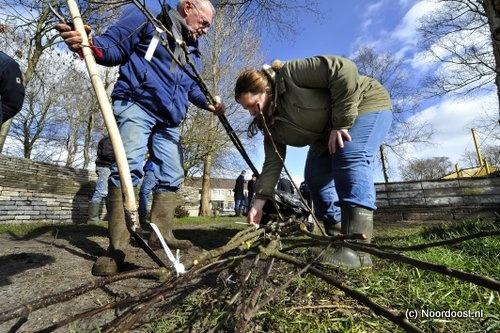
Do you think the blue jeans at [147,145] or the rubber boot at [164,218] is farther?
the rubber boot at [164,218]

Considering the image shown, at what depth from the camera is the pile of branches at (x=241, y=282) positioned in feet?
2.61

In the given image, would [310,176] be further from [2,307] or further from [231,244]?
[2,307]

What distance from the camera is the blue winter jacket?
8.45 ft

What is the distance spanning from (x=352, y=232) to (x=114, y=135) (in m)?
1.47

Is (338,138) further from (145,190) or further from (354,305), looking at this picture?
(145,190)

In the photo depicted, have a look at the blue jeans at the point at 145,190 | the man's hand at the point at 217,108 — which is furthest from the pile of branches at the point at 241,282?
the blue jeans at the point at 145,190

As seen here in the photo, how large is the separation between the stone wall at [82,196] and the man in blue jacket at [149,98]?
4994 millimetres

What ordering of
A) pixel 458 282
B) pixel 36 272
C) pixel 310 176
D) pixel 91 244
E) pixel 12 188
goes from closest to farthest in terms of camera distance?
pixel 458 282 < pixel 36 272 < pixel 310 176 < pixel 91 244 < pixel 12 188

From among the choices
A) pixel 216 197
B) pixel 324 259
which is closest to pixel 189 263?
pixel 324 259

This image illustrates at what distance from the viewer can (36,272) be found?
2.18m

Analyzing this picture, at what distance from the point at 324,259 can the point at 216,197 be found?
70.4m

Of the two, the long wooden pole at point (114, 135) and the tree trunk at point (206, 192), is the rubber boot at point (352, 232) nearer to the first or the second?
the long wooden pole at point (114, 135)

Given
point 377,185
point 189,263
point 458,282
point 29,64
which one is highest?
point 29,64

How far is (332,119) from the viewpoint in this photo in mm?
2275
